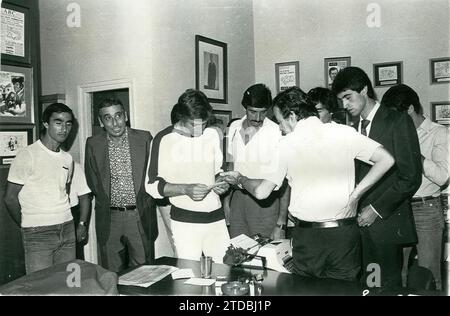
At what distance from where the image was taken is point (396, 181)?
7.59 feet

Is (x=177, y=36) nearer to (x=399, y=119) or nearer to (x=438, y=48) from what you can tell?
(x=399, y=119)

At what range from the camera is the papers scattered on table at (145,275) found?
194 cm

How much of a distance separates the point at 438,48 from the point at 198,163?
10.5ft

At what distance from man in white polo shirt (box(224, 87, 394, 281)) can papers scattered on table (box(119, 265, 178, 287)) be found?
0.69 metres

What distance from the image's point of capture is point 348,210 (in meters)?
2.10

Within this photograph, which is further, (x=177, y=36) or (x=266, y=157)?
(x=177, y=36)

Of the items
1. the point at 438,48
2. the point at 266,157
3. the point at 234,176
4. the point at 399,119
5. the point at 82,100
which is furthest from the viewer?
the point at 438,48

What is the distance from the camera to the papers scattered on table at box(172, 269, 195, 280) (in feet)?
6.64

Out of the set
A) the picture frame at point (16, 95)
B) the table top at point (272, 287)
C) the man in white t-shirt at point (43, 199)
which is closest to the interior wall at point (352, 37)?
the picture frame at point (16, 95)

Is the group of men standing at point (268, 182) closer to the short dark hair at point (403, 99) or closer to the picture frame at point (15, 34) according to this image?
the short dark hair at point (403, 99)

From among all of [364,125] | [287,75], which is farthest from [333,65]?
[364,125]

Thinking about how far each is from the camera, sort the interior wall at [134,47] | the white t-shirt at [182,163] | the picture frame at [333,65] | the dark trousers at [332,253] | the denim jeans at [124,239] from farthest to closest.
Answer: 1. the picture frame at [333,65]
2. the interior wall at [134,47]
3. the denim jeans at [124,239]
4. the white t-shirt at [182,163]
5. the dark trousers at [332,253]

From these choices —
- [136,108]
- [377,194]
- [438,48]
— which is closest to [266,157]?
[377,194]

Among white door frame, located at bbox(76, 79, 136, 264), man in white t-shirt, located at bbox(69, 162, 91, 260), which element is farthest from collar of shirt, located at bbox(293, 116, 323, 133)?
white door frame, located at bbox(76, 79, 136, 264)
